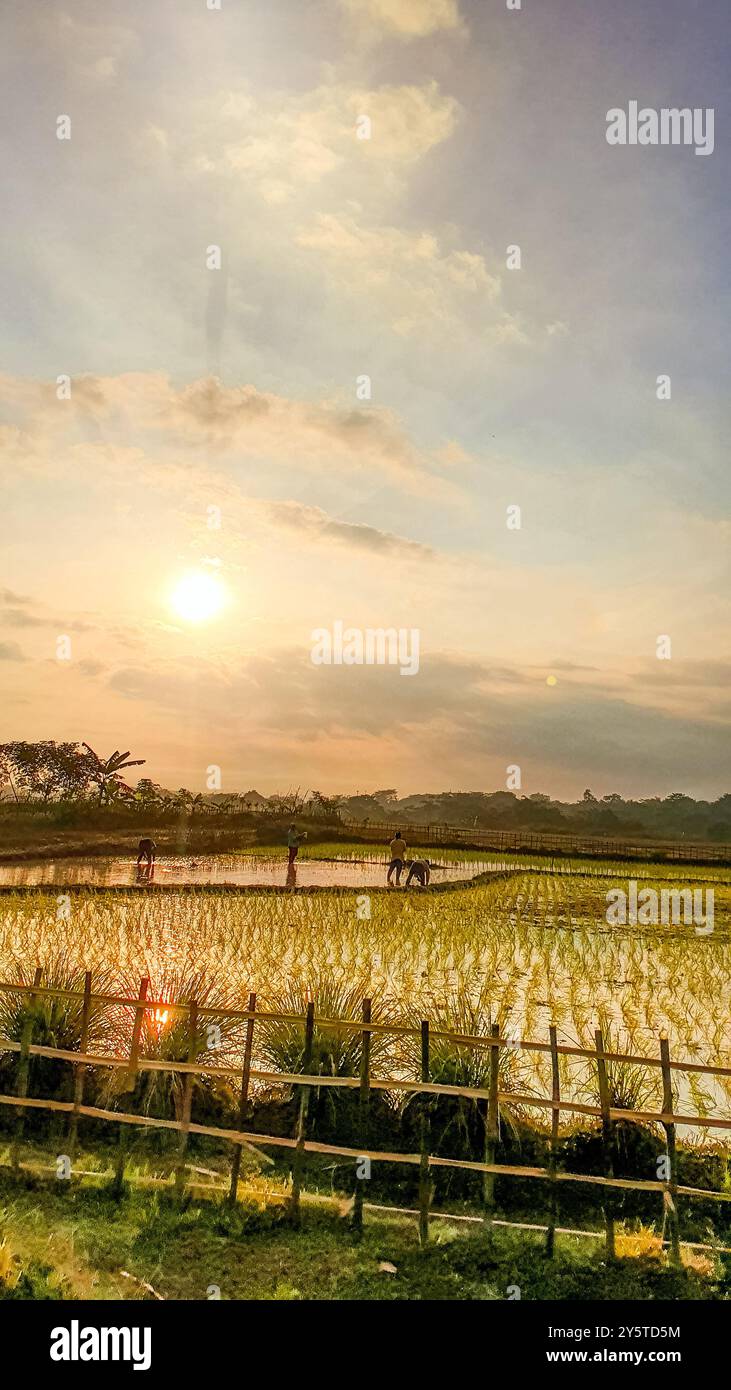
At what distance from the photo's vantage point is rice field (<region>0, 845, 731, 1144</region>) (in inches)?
286

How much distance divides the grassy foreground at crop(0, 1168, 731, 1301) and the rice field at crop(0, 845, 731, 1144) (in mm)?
1643

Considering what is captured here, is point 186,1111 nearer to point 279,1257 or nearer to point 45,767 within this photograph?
point 279,1257

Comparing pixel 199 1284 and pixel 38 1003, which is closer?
pixel 199 1284

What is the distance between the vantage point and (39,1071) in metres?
6.59

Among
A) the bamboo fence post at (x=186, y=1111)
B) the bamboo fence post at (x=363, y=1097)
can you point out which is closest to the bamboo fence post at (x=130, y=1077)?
the bamboo fence post at (x=186, y=1111)

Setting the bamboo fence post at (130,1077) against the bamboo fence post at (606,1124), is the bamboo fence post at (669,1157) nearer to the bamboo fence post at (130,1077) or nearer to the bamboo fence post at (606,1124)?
the bamboo fence post at (606,1124)

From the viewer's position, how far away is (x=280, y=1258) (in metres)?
4.61

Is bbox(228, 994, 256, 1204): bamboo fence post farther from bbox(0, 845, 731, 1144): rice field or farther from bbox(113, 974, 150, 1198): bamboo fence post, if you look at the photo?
bbox(0, 845, 731, 1144): rice field

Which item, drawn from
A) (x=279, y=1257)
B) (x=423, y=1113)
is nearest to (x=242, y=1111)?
(x=279, y=1257)

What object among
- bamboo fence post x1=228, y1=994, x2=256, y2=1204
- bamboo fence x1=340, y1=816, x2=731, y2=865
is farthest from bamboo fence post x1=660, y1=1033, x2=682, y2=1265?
bamboo fence x1=340, y1=816, x2=731, y2=865

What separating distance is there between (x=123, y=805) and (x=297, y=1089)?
3732cm

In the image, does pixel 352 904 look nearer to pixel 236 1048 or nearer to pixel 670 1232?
pixel 236 1048

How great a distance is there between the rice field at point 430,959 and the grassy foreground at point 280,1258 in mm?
1643
